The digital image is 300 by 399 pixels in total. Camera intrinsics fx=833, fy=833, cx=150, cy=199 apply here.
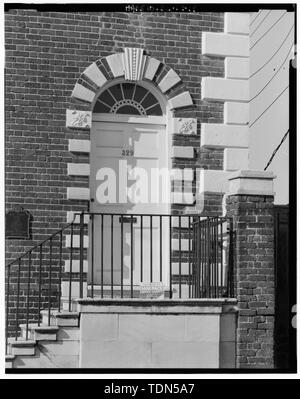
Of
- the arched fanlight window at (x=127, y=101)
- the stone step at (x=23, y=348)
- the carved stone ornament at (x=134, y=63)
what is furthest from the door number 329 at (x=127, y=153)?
the stone step at (x=23, y=348)

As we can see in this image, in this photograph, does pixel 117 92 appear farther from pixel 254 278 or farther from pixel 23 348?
pixel 23 348

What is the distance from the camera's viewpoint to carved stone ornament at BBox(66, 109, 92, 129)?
1125 centimetres

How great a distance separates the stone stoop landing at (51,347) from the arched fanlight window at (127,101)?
10.9ft

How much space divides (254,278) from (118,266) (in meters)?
2.15

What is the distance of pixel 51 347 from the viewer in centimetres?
952

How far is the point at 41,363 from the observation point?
9.47 meters

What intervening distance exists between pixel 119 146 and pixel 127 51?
1315 millimetres

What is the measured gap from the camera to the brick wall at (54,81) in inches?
436

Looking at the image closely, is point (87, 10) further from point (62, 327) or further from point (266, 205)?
point (62, 327)

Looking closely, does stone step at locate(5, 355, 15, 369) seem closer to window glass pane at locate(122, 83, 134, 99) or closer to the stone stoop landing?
the stone stoop landing

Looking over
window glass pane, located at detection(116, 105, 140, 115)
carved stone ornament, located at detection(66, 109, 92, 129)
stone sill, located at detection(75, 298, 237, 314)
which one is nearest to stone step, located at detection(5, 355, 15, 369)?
stone sill, located at detection(75, 298, 237, 314)

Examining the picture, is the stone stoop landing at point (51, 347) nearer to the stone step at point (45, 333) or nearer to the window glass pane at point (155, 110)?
the stone step at point (45, 333)
